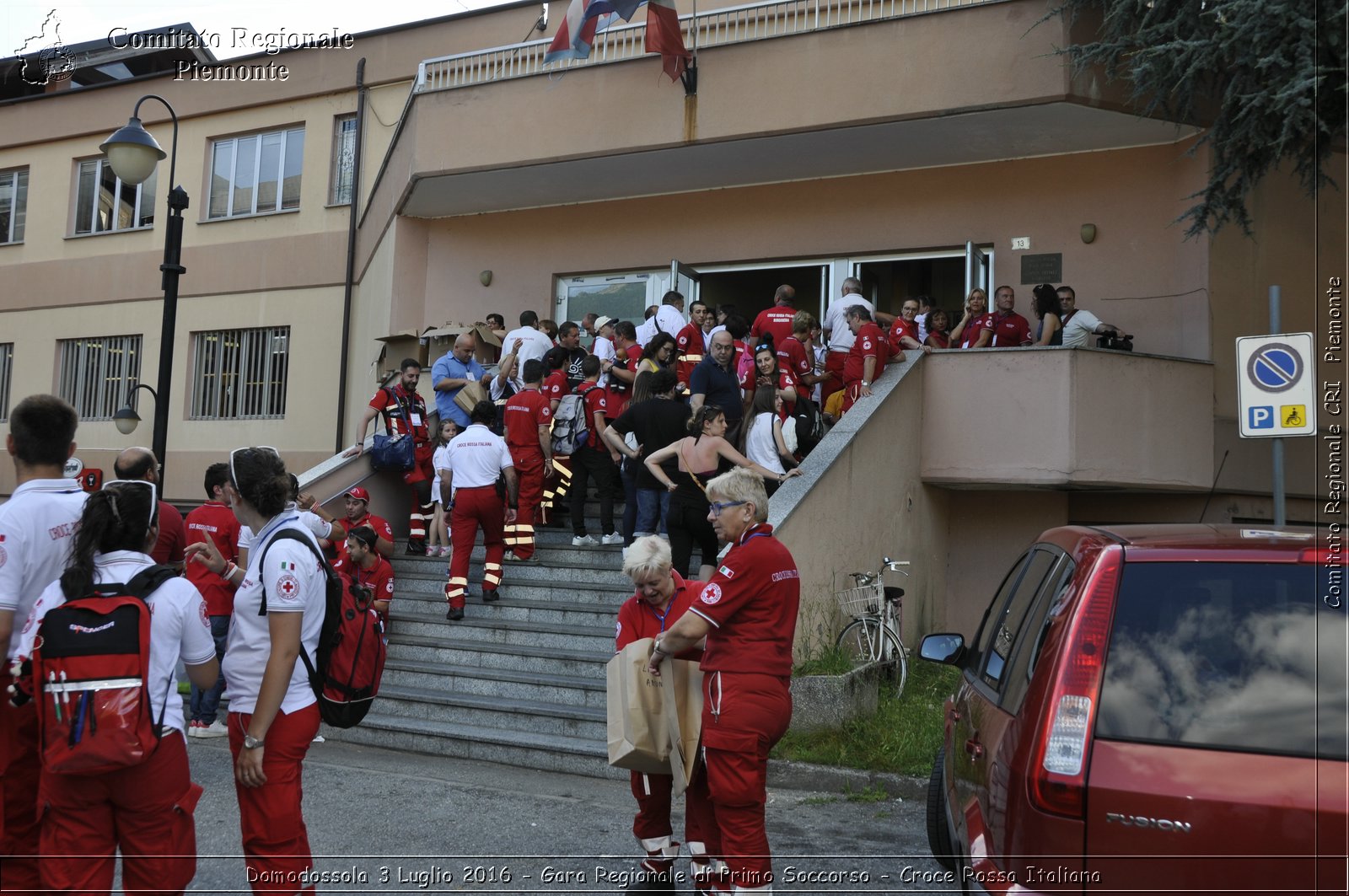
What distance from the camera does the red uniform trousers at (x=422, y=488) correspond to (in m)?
12.5

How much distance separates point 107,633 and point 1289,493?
491 inches

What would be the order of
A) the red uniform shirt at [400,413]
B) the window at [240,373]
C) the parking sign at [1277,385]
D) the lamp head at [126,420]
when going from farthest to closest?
the window at [240,373] → the lamp head at [126,420] → the red uniform shirt at [400,413] → the parking sign at [1277,385]

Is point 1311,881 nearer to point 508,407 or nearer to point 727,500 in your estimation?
point 727,500

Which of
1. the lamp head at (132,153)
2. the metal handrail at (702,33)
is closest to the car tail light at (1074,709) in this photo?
the lamp head at (132,153)

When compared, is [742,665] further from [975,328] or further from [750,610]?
[975,328]

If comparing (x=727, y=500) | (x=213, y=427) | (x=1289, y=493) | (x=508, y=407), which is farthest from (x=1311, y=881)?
(x=213, y=427)

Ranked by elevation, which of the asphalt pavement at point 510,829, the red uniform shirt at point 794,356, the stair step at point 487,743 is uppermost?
the red uniform shirt at point 794,356

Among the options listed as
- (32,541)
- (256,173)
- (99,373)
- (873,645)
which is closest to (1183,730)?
(32,541)

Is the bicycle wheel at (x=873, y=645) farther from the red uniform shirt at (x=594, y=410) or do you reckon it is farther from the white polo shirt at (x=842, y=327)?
the white polo shirt at (x=842, y=327)

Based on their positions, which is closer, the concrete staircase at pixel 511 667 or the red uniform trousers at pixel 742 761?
the red uniform trousers at pixel 742 761

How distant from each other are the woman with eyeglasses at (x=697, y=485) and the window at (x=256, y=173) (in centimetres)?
1290

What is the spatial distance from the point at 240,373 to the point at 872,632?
14.1 m

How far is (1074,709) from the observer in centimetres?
324

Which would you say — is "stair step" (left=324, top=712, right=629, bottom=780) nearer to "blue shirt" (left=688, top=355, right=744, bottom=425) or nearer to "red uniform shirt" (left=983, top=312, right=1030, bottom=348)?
"blue shirt" (left=688, top=355, right=744, bottom=425)
